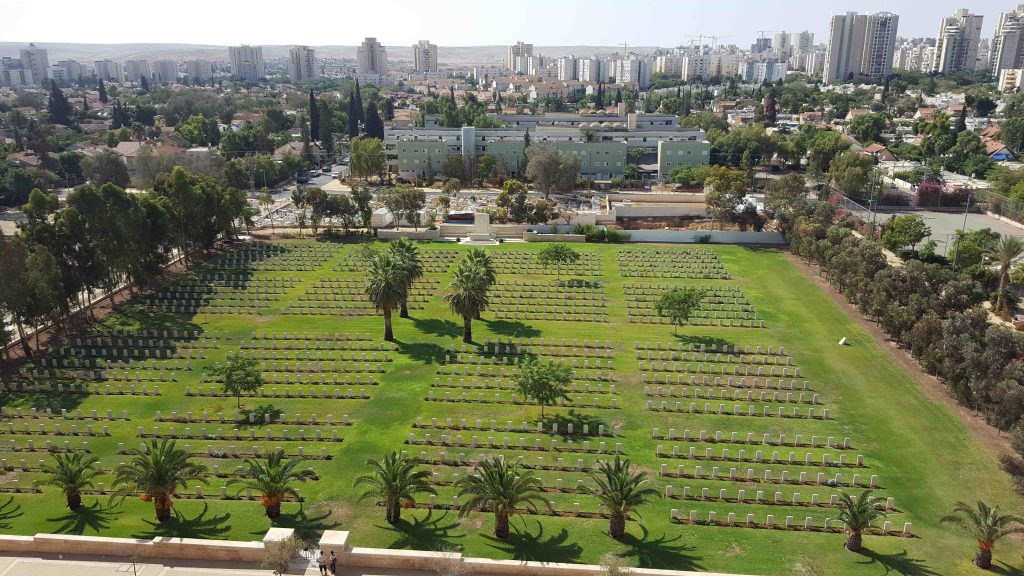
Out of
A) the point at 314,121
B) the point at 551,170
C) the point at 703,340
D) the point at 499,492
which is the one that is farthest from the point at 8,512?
the point at 314,121

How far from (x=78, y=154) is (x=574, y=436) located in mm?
98219

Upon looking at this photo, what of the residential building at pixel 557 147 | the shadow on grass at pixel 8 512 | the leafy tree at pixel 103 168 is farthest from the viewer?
the residential building at pixel 557 147

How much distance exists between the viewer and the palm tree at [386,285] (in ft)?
134

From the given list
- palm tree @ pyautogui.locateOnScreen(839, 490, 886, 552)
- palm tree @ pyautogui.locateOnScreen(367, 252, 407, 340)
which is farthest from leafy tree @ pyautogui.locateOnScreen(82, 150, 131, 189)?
palm tree @ pyautogui.locateOnScreen(839, 490, 886, 552)

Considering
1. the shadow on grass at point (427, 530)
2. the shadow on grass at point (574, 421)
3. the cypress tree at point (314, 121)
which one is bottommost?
the shadow on grass at point (427, 530)

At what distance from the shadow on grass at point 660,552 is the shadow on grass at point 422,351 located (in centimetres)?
1819

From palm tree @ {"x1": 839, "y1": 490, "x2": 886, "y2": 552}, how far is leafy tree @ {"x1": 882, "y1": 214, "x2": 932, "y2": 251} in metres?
43.3

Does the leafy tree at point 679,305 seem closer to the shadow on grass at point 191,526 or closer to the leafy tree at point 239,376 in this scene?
the leafy tree at point 239,376

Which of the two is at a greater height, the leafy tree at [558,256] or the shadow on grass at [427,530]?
the leafy tree at [558,256]

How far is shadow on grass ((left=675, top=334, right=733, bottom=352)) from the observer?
42.5 metres

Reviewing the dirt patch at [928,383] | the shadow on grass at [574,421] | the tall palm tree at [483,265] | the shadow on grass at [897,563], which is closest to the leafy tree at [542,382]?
the shadow on grass at [574,421]

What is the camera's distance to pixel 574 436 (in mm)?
31281

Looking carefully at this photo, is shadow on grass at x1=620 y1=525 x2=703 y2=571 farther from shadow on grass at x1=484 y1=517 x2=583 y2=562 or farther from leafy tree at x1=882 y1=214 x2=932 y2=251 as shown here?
leafy tree at x1=882 y1=214 x2=932 y2=251

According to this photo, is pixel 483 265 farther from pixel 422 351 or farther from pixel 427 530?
pixel 427 530
